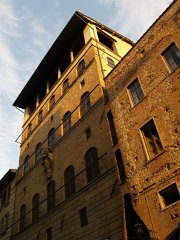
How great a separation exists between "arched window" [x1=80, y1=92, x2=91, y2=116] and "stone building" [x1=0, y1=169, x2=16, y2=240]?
37.7 ft

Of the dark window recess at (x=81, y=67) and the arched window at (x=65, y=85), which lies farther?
the arched window at (x=65, y=85)

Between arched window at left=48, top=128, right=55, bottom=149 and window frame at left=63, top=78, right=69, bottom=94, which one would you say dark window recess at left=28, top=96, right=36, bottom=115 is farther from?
arched window at left=48, top=128, right=55, bottom=149

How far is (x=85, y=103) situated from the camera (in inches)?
730

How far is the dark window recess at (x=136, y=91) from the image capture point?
12289 mm

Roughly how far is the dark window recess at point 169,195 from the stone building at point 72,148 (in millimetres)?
3127

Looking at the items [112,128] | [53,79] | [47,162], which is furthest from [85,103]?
[53,79]

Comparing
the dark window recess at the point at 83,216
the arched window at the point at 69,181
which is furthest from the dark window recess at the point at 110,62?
the dark window recess at the point at 83,216

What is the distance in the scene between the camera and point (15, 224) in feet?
70.8

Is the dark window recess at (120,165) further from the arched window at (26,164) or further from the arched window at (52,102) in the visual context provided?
the arched window at (26,164)

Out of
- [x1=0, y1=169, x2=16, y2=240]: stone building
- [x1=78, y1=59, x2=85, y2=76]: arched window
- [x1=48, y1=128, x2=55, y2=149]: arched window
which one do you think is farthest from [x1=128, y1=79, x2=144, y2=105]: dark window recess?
[x1=0, y1=169, x2=16, y2=240]: stone building

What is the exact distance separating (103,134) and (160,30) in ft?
20.5

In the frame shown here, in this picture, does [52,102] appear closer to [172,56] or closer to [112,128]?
[112,128]

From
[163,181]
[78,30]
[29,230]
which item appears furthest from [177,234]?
[78,30]

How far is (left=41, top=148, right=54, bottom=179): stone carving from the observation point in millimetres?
19100
